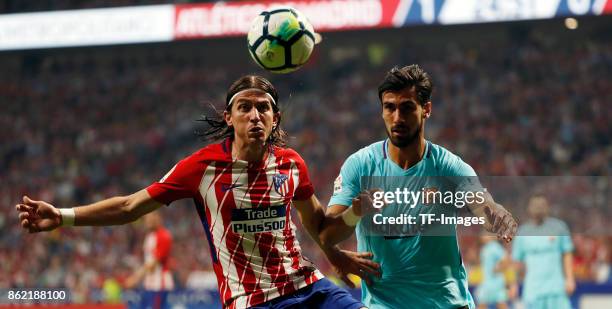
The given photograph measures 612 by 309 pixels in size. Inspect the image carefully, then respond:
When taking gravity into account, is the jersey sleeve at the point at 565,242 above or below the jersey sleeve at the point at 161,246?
below

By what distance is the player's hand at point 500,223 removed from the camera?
14.8ft

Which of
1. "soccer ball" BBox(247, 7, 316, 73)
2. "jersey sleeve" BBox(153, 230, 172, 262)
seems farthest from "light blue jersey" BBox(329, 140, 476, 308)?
"jersey sleeve" BBox(153, 230, 172, 262)

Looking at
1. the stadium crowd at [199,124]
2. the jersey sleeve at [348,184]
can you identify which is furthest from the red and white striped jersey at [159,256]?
the jersey sleeve at [348,184]

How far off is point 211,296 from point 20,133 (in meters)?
14.4

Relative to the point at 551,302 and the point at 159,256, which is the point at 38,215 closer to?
the point at 551,302

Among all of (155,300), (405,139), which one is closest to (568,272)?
(155,300)

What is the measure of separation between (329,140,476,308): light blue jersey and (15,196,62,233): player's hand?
1528mm

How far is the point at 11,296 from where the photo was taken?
29.1 ft

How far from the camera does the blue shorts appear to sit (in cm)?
455

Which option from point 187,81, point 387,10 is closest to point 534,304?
point 387,10

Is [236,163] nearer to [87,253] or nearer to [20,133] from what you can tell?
[87,253]

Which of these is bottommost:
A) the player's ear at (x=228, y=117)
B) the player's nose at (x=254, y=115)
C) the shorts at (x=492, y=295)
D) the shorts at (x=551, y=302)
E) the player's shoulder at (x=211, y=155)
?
the shorts at (x=551, y=302)

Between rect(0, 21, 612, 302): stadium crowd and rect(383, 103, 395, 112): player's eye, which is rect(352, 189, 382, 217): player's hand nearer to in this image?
rect(383, 103, 395, 112): player's eye

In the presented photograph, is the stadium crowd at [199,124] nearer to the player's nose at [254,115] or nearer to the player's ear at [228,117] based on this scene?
the player's ear at [228,117]
